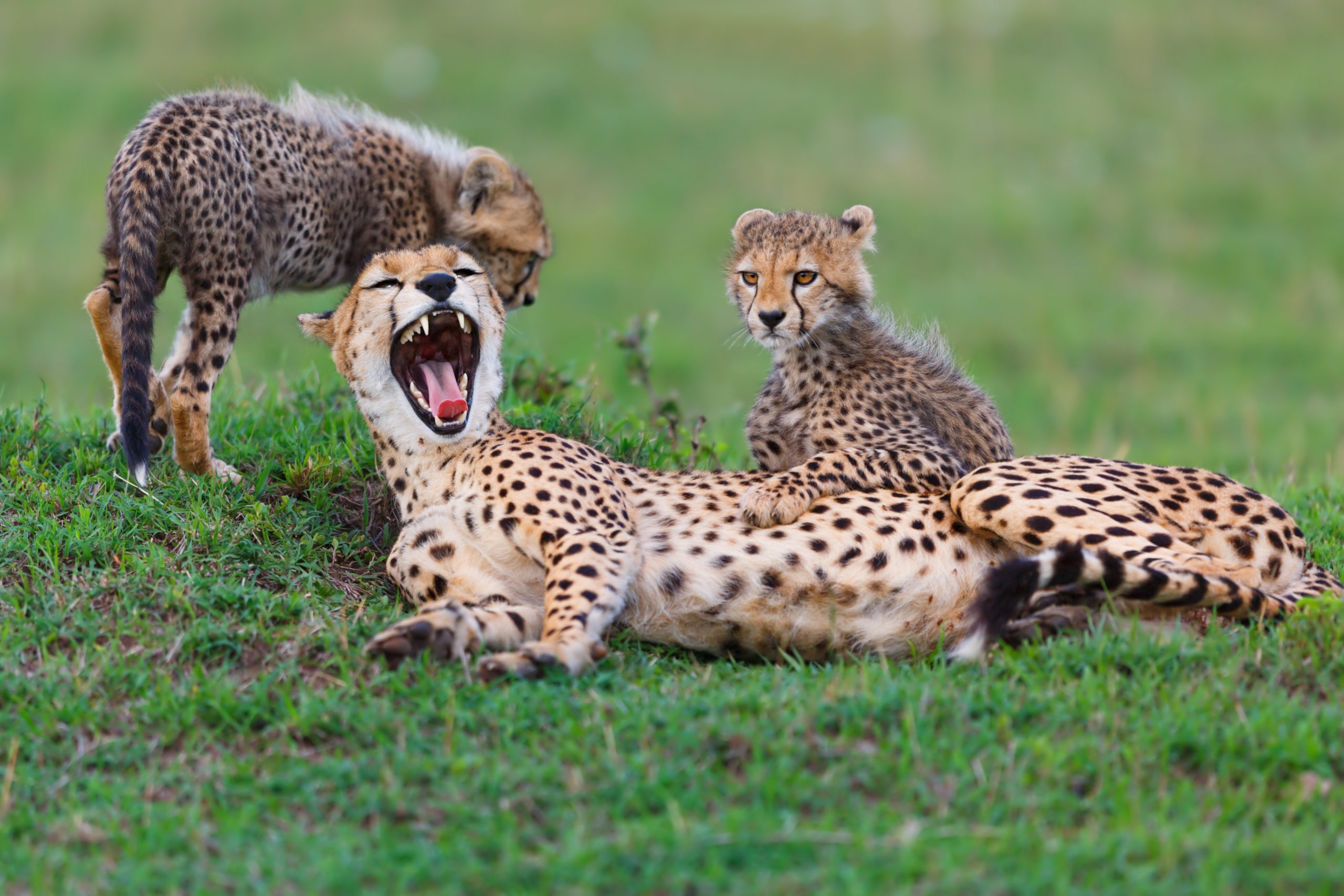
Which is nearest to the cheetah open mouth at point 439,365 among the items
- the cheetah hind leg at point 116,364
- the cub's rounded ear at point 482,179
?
the cheetah hind leg at point 116,364

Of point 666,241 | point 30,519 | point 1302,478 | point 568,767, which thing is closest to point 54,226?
point 666,241

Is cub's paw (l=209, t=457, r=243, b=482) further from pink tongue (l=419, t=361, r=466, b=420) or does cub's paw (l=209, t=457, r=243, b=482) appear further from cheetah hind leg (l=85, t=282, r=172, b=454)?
pink tongue (l=419, t=361, r=466, b=420)

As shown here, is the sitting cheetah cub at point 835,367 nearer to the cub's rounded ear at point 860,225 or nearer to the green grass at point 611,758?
the cub's rounded ear at point 860,225

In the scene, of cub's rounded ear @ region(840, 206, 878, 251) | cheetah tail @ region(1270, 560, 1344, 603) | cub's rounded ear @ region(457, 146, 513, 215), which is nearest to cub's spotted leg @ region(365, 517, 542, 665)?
cub's rounded ear @ region(840, 206, 878, 251)

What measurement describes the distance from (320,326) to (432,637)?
4.27 ft

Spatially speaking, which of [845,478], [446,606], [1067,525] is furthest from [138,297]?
[1067,525]

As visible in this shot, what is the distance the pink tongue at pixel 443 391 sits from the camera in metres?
4.05

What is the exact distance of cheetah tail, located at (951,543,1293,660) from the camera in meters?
3.34

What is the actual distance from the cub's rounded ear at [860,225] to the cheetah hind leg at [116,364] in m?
2.14

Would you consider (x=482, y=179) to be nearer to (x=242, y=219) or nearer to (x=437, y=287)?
(x=242, y=219)

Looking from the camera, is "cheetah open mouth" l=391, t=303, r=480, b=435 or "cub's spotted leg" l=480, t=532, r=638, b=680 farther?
"cheetah open mouth" l=391, t=303, r=480, b=435

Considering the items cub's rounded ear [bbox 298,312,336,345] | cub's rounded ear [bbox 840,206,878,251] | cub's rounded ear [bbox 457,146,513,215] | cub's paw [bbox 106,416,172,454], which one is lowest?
cub's paw [bbox 106,416,172,454]

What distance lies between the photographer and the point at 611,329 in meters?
5.44

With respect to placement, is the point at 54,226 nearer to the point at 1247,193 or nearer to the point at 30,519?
the point at 30,519
